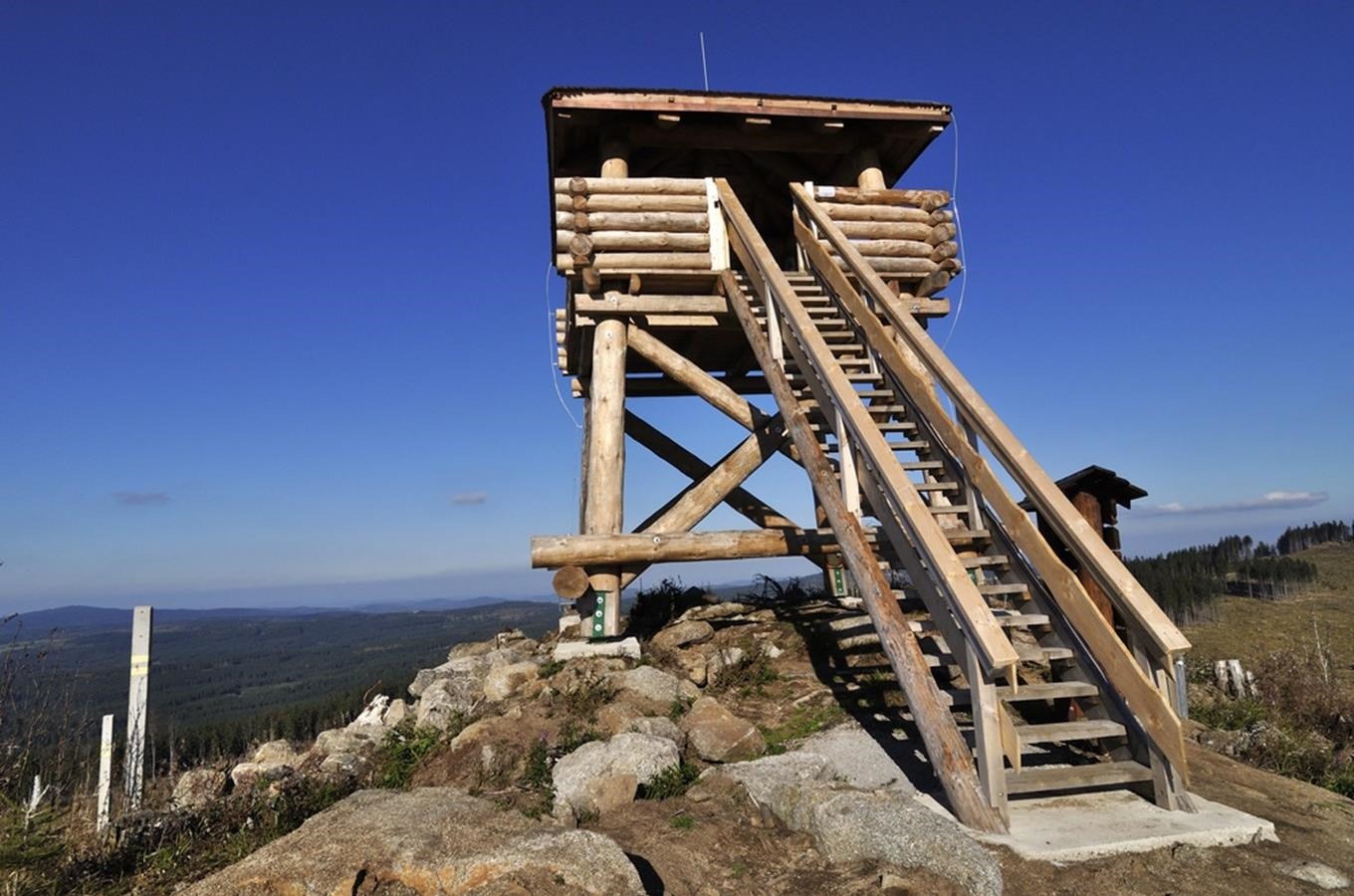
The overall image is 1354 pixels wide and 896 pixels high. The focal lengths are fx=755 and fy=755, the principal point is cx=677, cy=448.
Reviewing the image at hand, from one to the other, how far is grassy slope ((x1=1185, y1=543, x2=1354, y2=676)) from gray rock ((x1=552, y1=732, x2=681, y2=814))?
78.6 feet

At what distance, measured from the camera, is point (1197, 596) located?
2189 inches

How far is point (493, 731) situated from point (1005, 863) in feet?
13.1

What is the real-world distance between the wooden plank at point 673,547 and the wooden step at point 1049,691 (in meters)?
4.27

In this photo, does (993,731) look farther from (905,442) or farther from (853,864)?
(905,442)

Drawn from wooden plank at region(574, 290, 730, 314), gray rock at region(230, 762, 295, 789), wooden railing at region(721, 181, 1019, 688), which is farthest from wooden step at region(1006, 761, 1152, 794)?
wooden plank at region(574, 290, 730, 314)

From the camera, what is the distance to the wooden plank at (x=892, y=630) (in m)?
4.38

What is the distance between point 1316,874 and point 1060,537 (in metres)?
2.07

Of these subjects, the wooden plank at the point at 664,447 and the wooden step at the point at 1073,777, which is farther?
the wooden plank at the point at 664,447

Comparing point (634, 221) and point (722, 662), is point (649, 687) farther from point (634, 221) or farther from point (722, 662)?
point (634, 221)

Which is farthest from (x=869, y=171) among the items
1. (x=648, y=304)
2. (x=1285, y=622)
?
(x=1285, y=622)

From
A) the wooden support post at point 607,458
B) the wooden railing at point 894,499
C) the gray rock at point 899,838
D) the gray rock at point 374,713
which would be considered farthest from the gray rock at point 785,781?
the gray rock at point 374,713

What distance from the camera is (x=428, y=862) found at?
330 centimetres

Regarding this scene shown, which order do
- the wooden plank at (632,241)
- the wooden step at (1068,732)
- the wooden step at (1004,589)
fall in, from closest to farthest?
the wooden step at (1068,732)
the wooden step at (1004,589)
the wooden plank at (632,241)

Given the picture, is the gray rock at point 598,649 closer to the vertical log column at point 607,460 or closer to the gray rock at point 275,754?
the vertical log column at point 607,460
